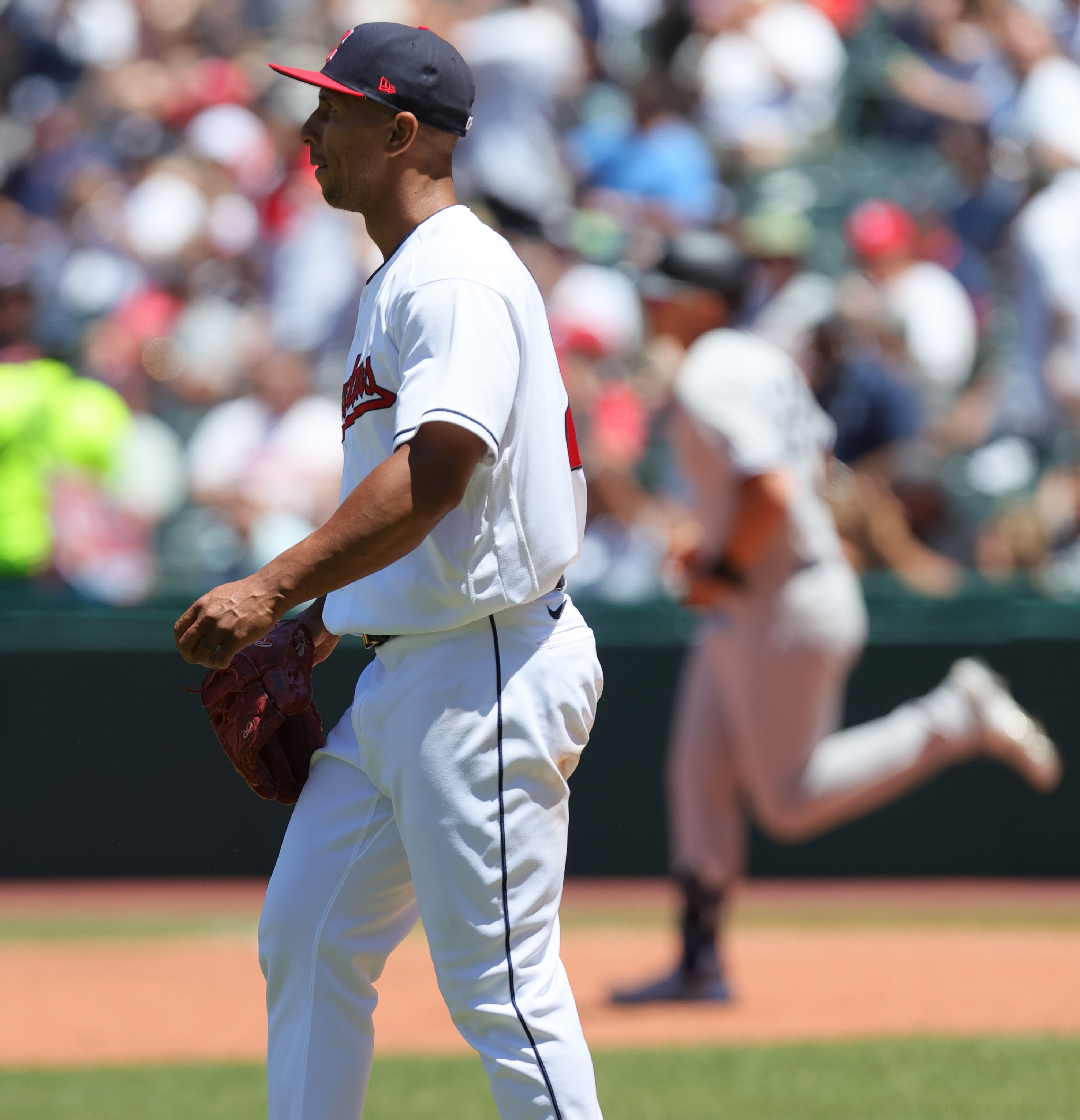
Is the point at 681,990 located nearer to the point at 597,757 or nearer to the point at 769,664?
the point at 769,664

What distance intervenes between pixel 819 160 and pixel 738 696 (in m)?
6.70

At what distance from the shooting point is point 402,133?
289 cm

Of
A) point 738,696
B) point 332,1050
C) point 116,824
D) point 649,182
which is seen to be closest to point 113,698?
point 116,824

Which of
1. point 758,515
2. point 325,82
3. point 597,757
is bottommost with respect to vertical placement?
point 597,757

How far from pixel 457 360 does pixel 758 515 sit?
9.19 ft

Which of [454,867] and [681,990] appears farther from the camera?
[681,990]

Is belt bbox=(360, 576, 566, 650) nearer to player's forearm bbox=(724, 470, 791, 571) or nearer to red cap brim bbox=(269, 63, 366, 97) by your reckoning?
red cap brim bbox=(269, 63, 366, 97)

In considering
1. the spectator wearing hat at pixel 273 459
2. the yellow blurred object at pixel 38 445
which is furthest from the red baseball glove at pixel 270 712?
the yellow blurred object at pixel 38 445

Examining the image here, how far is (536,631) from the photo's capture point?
287 centimetres

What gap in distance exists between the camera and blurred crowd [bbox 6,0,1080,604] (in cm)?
841

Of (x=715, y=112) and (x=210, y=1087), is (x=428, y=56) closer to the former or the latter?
(x=210, y=1087)

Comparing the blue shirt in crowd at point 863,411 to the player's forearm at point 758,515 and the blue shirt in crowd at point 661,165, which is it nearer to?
the blue shirt in crowd at point 661,165

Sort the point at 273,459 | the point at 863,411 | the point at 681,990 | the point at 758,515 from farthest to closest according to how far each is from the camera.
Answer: the point at 273,459 < the point at 863,411 < the point at 681,990 < the point at 758,515

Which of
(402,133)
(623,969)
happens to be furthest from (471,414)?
(623,969)
